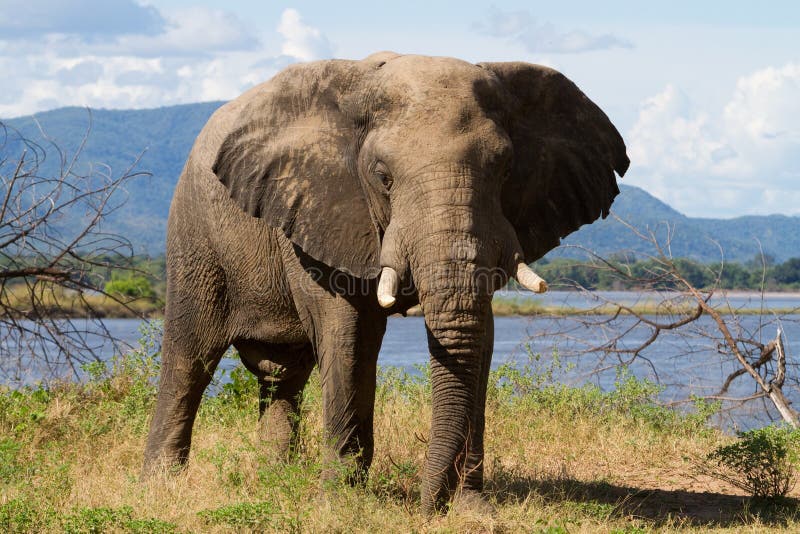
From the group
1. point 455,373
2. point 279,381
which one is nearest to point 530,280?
point 455,373

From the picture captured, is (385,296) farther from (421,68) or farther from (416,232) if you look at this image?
Result: (421,68)

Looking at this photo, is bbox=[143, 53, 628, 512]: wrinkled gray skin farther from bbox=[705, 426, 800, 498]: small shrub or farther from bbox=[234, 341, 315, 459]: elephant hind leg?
bbox=[705, 426, 800, 498]: small shrub

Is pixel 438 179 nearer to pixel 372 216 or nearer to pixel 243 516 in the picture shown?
pixel 372 216

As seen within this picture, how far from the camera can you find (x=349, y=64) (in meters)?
5.90

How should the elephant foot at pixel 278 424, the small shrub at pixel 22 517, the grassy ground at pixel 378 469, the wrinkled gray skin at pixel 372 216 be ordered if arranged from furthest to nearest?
the elephant foot at pixel 278 424
the grassy ground at pixel 378 469
the small shrub at pixel 22 517
the wrinkled gray skin at pixel 372 216

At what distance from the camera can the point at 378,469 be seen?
6.97m

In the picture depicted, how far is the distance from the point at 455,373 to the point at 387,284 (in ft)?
1.74

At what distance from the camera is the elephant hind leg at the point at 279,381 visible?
Result: 7.27 metres

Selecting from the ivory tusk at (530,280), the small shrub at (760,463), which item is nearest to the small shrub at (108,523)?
the ivory tusk at (530,280)

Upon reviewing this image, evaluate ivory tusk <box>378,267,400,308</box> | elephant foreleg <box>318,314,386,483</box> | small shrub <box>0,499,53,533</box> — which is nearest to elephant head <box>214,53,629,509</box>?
ivory tusk <box>378,267,400,308</box>

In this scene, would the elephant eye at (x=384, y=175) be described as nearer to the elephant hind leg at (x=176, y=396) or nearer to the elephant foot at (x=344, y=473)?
the elephant foot at (x=344, y=473)

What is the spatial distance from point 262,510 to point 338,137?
1.92m

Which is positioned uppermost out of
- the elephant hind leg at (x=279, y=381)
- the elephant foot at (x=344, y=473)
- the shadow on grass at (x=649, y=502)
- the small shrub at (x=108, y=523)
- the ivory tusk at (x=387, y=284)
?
the ivory tusk at (x=387, y=284)

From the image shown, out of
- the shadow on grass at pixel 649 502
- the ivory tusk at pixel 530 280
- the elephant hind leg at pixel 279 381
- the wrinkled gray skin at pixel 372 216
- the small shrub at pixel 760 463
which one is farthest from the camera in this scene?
the elephant hind leg at pixel 279 381
